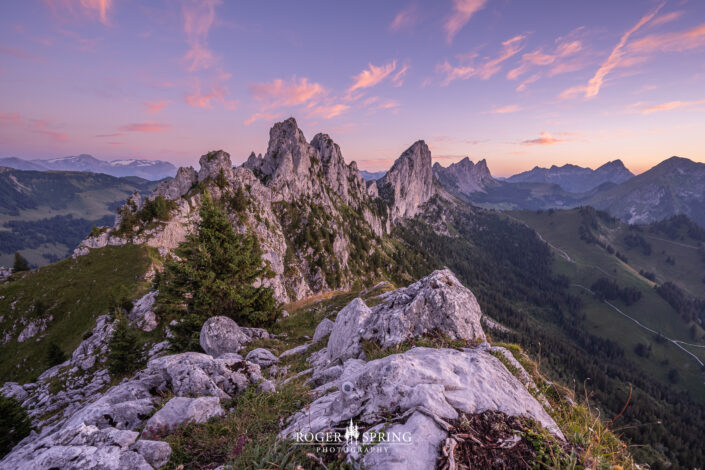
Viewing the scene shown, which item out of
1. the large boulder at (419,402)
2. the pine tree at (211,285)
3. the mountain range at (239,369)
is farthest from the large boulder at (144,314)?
the large boulder at (419,402)

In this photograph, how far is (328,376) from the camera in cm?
1138

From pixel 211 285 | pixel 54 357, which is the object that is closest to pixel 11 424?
pixel 211 285

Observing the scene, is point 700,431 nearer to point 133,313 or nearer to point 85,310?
point 133,313

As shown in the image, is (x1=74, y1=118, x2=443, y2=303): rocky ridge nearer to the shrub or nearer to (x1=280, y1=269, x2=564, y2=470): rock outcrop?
the shrub

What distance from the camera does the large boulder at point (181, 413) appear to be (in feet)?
25.8

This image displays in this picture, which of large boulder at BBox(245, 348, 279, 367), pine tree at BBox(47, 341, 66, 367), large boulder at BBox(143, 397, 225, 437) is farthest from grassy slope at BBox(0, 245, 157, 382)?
large boulder at BBox(143, 397, 225, 437)

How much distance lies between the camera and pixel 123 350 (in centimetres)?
2347

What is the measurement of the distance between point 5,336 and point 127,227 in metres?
24.4

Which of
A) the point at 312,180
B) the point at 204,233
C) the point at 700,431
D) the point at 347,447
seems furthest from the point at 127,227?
the point at 700,431

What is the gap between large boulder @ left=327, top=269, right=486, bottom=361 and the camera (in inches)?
537

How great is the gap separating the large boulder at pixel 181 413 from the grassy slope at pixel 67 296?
134 feet

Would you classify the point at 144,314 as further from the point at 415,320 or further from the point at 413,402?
the point at 413,402

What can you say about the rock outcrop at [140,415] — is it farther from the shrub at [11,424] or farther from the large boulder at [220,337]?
the large boulder at [220,337]

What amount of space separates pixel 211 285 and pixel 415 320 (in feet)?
54.2
